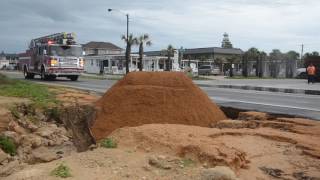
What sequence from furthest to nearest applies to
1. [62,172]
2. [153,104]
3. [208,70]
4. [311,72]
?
[208,70] < [311,72] < [153,104] < [62,172]

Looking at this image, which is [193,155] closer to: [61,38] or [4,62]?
[61,38]

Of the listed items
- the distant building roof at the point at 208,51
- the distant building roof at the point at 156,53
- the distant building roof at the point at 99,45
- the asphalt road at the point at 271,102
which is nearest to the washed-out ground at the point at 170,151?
the asphalt road at the point at 271,102

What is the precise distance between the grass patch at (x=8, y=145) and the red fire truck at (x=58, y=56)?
22.0 m

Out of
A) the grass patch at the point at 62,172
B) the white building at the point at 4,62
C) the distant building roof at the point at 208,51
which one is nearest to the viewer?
the grass patch at the point at 62,172

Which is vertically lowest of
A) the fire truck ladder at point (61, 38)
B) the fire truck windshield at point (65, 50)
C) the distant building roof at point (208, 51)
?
the fire truck windshield at point (65, 50)

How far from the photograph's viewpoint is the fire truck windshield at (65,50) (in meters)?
30.9

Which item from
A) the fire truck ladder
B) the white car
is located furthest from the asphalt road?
the white car

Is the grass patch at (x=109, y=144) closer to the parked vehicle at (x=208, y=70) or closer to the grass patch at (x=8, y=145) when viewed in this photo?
the grass patch at (x=8, y=145)

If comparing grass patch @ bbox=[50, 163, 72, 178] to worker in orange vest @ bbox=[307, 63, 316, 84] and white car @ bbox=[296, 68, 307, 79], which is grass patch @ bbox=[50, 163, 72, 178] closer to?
worker in orange vest @ bbox=[307, 63, 316, 84]

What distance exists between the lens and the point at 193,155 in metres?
6.95

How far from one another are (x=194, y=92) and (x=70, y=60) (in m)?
21.3

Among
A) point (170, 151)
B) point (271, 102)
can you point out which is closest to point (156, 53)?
point (271, 102)

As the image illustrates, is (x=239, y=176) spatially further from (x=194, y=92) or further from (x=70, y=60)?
(x=70, y=60)

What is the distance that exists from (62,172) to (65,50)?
25.8 metres
